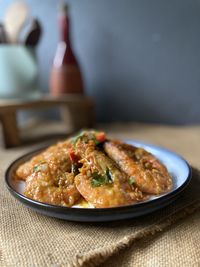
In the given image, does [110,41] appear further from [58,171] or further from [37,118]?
[58,171]

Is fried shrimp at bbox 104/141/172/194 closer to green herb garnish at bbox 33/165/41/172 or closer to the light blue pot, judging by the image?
green herb garnish at bbox 33/165/41/172

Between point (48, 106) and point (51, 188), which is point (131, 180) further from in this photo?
point (48, 106)

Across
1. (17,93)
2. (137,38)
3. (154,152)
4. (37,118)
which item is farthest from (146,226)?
(37,118)

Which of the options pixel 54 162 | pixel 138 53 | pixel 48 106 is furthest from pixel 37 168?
pixel 138 53

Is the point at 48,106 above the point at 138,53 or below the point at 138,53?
below

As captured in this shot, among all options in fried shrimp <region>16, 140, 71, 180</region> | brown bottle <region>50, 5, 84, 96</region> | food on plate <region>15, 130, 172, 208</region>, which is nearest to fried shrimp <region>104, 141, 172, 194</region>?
food on plate <region>15, 130, 172, 208</region>
